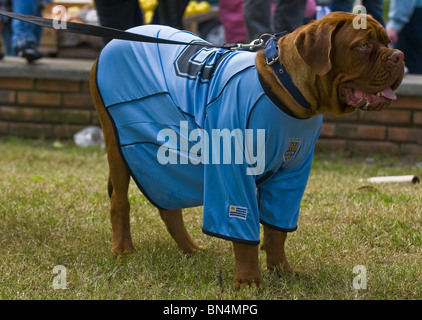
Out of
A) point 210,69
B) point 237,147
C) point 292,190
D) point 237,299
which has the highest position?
point 210,69

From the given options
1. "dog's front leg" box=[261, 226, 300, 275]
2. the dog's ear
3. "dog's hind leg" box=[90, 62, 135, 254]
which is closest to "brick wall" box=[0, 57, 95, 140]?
"dog's hind leg" box=[90, 62, 135, 254]

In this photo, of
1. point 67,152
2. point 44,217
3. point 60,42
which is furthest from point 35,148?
point 60,42

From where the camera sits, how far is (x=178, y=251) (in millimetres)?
3695

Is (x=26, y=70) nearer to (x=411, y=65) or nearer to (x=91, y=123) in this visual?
(x=91, y=123)

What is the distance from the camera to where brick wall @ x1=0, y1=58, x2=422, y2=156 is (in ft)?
21.2

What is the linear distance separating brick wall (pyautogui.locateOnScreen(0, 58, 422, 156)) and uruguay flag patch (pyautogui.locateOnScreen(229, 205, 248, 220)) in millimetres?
3780

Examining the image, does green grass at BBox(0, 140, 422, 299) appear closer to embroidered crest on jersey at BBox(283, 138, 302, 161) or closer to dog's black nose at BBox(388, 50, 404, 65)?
embroidered crest on jersey at BBox(283, 138, 302, 161)

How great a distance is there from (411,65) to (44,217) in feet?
17.0

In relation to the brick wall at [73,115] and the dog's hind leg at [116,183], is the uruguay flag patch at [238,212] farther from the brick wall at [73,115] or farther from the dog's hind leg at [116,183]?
the brick wall at [73,115]

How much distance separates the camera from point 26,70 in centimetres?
704

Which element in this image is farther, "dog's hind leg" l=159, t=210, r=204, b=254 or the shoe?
the shoe

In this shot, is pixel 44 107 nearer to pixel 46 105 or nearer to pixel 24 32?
pixel 46 105

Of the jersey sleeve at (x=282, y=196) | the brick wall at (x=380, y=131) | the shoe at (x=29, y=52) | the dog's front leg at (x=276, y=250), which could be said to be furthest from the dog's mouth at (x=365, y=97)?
the shoe at (x=29, y=52)

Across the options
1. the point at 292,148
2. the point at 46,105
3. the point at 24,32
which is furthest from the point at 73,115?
the point at 292,148
